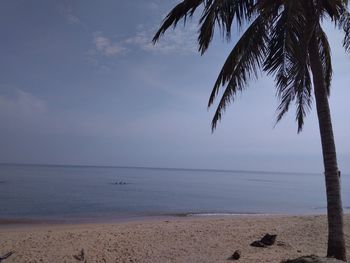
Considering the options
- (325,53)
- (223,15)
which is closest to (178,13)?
(223,15)

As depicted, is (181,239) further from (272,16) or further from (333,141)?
(272,16)

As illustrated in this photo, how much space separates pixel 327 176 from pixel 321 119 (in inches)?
39.8

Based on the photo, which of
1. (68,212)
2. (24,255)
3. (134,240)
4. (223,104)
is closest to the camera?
(223,104)

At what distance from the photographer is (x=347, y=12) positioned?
7371 millimetres

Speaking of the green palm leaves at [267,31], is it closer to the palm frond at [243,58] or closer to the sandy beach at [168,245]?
the palm frond at [243,58]

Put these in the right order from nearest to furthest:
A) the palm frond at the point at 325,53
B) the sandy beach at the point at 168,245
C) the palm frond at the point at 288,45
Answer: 1. the palm frond at the point at 288,45
2. the palm frond at the point at 325,53
3. the sandy beach at the point at 168,245

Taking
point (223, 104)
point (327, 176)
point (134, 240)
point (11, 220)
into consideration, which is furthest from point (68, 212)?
point (327, 176)

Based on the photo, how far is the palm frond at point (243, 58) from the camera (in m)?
7.42

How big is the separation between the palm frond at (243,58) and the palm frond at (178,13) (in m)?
1.08

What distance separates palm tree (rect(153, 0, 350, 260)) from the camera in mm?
6703

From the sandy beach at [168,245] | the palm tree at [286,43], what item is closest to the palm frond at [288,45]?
the palm tree at [286,43]

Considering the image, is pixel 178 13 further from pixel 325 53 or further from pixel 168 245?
pixel 168 245

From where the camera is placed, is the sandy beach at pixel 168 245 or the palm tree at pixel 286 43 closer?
the palm tree at pixel 286 43

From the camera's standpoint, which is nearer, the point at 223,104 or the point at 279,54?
the point at 279,54
